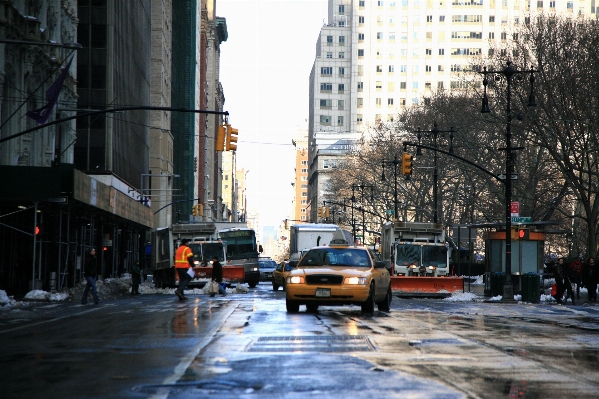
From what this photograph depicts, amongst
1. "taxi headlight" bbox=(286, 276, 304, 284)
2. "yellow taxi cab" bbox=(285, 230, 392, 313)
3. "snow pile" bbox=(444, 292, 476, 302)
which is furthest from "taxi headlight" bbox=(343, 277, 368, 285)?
"snow pile" bbox=(444, 292, 476, 302)

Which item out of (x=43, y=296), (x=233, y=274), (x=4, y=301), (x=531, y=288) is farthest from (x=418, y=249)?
(x=4, y=301)

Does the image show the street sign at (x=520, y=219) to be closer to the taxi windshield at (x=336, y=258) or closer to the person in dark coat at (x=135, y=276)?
the person in dark coat at (x=135, y=276)

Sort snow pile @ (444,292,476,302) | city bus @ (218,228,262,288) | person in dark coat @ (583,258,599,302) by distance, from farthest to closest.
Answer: city bus @ (218,228,262,288) → person in dark coat @ (583,258,599,302) → snow pile @ (444,292,476,302)

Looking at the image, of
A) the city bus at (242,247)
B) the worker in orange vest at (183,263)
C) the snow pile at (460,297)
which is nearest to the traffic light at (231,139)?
the worker in orange vest at (183,263)

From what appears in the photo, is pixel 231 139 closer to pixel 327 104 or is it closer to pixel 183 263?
pixel 183 263

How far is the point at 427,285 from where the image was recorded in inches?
1679

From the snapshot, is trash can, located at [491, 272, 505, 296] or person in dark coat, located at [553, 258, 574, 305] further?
trash can, located at [491, 272, 505, 296]

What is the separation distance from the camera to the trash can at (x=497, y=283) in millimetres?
40438

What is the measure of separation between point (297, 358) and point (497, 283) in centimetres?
2935

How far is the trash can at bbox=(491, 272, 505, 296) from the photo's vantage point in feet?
133

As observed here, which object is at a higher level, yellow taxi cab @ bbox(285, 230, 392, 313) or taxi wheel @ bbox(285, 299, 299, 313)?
yellow taxi cab @ bbox(285, 230, 392, 313)

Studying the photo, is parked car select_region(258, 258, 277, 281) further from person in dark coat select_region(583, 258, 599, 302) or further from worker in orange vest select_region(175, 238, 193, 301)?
worker in orange vest select_region(175, 238, 193, 301)

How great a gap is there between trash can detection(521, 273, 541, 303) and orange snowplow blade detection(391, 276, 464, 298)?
13.6ft

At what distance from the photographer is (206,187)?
540ft
